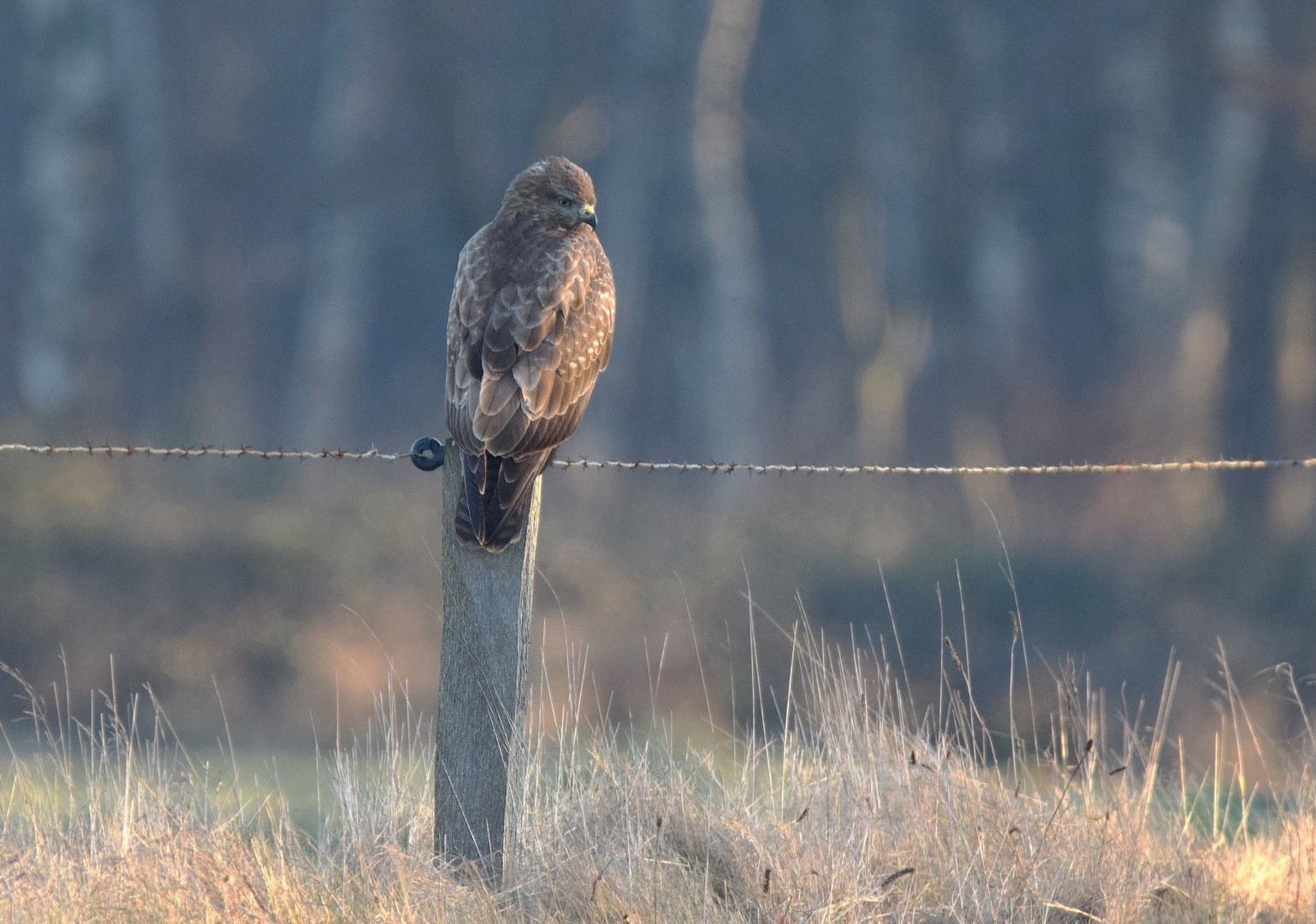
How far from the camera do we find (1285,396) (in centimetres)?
1379

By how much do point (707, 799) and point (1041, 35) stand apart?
20.3 meters

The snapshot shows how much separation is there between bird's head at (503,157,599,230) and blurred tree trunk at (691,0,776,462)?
8826 millimetres

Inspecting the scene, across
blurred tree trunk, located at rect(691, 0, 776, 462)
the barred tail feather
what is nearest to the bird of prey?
the barred tail feather

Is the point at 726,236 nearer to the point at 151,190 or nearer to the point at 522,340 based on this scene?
the point at 151,190

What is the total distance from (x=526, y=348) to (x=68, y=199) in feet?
33.4

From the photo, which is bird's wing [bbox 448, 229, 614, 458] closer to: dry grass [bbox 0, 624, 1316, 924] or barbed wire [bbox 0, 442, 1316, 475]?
barbed wire [bbox 0, 442, 1316, 475]

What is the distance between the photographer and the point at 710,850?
382 cm

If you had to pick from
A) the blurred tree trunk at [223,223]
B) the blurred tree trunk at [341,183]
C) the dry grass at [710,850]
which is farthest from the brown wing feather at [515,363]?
the blurred tree trunk at [341,183]

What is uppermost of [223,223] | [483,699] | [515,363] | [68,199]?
[223,223]

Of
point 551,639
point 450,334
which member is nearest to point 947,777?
point 450,334

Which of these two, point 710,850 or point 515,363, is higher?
point 515,363

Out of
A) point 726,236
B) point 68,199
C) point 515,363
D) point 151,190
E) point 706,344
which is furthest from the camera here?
point 151,190

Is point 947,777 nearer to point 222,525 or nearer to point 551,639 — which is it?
point 551,639

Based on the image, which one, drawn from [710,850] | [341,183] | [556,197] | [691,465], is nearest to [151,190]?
[341,183]
